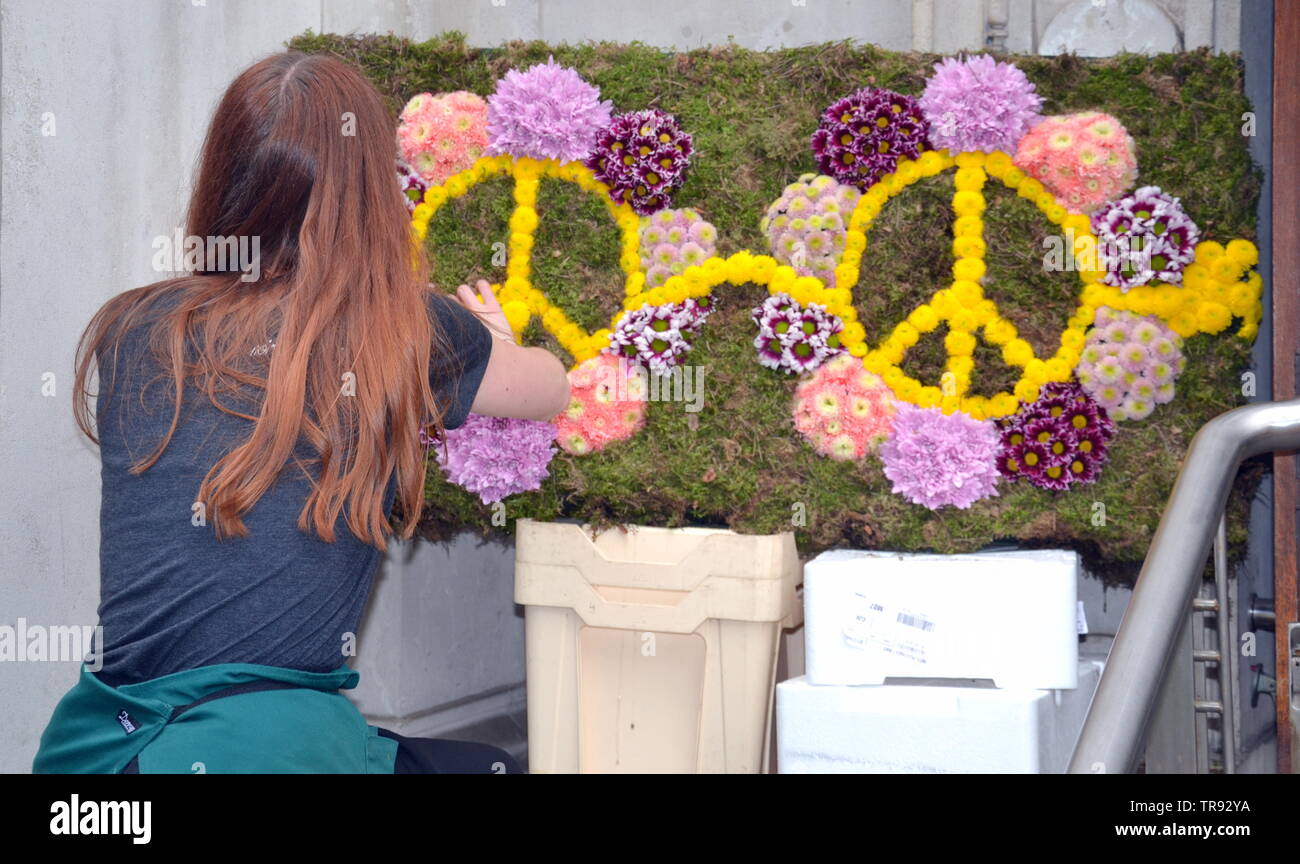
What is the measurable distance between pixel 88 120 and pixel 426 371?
1.50 metres

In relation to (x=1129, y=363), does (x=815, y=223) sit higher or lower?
higher

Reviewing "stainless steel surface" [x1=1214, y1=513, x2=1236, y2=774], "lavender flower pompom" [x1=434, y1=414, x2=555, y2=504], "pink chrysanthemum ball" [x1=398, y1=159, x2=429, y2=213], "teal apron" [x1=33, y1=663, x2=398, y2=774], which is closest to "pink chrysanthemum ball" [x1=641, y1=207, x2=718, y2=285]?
"lavender flower pompom" [x1=434, y1=414, x2=555, y2=504]

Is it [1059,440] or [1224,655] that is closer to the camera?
[1224,655]

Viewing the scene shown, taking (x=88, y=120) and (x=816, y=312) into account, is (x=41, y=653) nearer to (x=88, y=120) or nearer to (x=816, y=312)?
(x=88, y=120)

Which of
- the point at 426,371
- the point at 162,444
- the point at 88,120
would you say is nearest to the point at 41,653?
the point at 88,120

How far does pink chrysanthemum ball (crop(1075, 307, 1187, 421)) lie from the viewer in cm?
227

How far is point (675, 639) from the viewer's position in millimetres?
2510

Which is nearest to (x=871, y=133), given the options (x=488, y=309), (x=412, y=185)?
(x=488, y=309)

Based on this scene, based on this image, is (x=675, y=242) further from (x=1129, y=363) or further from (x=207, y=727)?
(x=207, y=727)

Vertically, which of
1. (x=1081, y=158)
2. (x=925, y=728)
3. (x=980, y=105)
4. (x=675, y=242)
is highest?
(x=980, y=105)

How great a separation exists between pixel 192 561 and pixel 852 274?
1454 millimetres

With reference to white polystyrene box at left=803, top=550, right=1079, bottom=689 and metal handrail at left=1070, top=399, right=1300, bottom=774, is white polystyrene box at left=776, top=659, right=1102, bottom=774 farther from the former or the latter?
metal handrail at left=1070, top=399, right=1300, bottom=774

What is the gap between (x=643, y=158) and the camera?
2471mm

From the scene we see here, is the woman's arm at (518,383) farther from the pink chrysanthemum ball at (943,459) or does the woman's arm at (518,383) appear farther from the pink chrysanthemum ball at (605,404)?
the pink chrysanthemum ball at (943,459)
